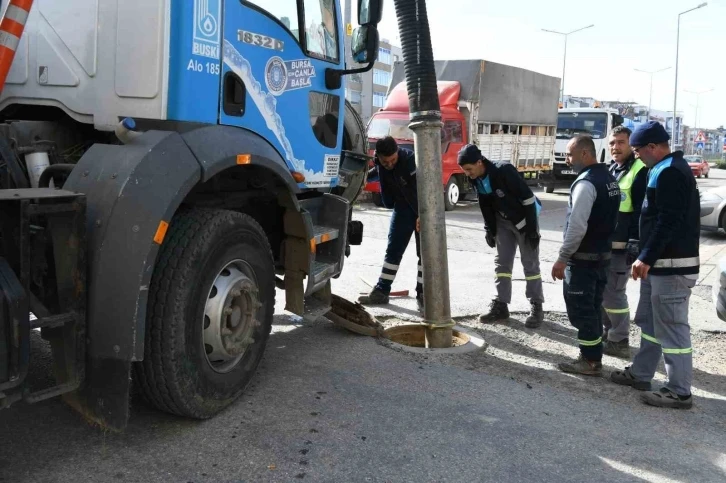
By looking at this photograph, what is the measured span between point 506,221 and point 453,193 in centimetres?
1082

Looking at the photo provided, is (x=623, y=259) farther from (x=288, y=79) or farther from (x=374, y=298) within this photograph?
(x=288, y=79)

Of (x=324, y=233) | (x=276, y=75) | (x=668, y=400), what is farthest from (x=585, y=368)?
(x=276, y=75)

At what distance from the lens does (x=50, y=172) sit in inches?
130

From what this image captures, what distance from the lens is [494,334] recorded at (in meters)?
6.07

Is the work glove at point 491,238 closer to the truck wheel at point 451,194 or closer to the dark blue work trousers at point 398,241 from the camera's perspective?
the dark blue work trousers at point 398,241

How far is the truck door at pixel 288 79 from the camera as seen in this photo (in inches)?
157

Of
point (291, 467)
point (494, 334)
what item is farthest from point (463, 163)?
point (291, 467)

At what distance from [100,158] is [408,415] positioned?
217cm

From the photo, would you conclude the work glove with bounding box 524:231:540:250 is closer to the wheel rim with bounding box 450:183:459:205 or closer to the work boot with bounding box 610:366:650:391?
the work boot with bounding box 610:366:650:391

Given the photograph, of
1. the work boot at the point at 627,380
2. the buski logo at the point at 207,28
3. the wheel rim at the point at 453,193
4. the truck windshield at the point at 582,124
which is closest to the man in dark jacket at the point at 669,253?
the work boot at the point at 627,380

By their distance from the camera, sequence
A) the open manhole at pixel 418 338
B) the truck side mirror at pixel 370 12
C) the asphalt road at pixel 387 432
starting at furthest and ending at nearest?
the open manhole at pixel 418 338
the truck side mirror at pixel 370 12
the asphalt road at pixel 387 432

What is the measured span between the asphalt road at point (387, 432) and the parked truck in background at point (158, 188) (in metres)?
0.25

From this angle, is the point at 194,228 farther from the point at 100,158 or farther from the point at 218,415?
the point at 218,415

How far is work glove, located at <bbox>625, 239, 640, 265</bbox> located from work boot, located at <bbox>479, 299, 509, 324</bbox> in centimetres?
126
